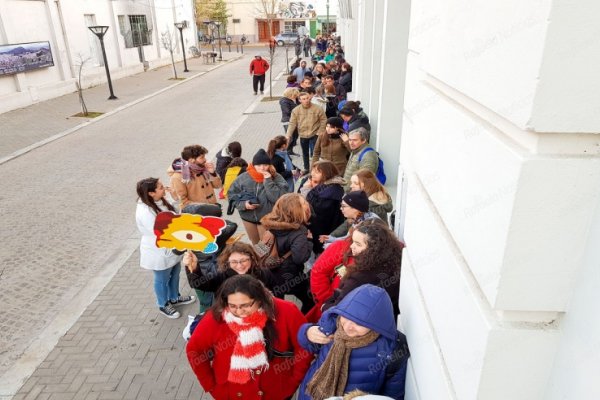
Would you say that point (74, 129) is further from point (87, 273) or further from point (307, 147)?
point (87, 273)

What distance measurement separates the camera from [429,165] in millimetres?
2256

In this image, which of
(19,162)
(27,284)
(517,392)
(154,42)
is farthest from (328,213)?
(154,42)

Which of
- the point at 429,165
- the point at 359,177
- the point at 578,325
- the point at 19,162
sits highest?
the point at 429,165

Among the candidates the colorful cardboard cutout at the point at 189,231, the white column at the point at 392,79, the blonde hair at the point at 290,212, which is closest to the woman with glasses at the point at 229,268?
the colorful cardboard cutout at the point at 189,231

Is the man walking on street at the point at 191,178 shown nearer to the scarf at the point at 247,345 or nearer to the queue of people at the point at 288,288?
the queue of people at the point at 288,288

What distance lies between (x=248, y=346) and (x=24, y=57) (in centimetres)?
2068

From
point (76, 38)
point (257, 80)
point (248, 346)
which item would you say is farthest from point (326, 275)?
point (76, 38)

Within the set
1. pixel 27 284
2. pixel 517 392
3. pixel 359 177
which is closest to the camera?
pixel 517 392

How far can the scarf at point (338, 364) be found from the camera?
2750 millimetres

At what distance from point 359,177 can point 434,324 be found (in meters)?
2.88

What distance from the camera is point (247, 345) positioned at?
3.16 meters

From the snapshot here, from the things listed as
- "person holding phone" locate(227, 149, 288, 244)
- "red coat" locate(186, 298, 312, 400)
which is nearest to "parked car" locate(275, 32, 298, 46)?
"person holding phone" locate(227, 149, 288, 244)

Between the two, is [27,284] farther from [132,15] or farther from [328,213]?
[132,15]

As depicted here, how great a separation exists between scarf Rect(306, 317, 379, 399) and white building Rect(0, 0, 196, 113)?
19.6m
